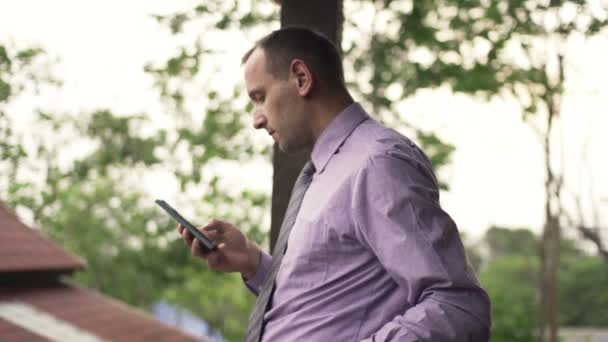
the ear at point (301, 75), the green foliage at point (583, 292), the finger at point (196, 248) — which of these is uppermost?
the ear at point (301, 75)

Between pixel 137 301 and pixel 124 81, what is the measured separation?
924 centimetres

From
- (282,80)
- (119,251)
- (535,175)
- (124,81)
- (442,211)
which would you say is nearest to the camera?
(442,211)

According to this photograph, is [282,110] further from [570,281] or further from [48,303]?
[570,281]

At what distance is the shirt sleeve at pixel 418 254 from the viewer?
1.38m

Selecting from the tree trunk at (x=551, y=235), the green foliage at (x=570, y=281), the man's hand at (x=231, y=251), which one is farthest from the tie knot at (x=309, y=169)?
the green foliage at (x=570, y=281)

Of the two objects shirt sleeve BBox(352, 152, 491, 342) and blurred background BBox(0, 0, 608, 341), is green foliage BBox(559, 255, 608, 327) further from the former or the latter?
shirt sleeve BBox(352, 152, 491, 342)

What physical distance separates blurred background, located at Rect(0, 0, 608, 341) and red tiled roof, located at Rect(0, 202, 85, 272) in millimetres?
309

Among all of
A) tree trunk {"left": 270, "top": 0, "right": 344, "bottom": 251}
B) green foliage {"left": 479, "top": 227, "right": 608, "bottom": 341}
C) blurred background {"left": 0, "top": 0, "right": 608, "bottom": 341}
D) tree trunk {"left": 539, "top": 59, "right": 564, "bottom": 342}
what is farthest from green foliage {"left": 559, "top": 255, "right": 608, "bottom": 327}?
tree trunk {"left": 270, "top": 0, "right": 344, "bottom": 251}

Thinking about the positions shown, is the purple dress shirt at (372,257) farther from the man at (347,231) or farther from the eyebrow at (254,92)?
the eyebrow at (254,92)

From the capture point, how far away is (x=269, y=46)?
1.70m

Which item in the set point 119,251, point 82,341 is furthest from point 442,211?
point 119,251

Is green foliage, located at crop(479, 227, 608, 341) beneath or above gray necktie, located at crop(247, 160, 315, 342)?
beneath

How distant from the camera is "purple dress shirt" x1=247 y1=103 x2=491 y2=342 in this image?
1388mm

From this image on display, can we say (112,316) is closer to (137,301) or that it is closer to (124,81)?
(124,81)
